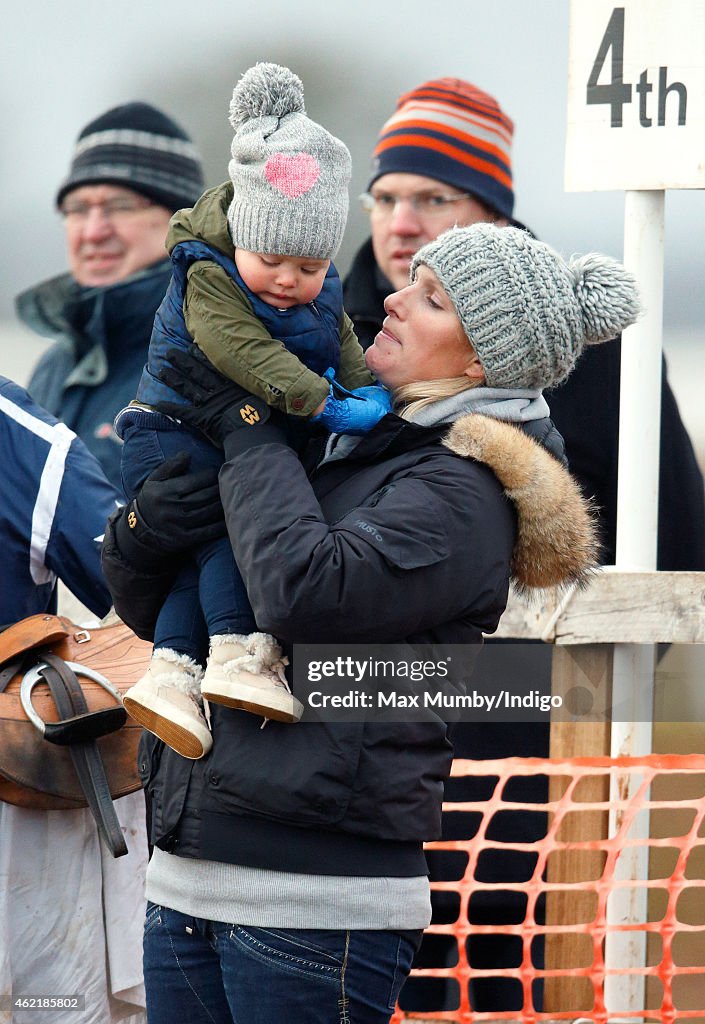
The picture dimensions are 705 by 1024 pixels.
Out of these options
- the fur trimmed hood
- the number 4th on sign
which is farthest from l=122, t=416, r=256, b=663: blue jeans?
the number 4th on sign

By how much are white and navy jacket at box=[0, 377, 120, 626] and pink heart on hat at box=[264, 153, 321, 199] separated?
899mm

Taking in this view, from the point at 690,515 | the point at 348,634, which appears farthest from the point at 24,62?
the point at 348,634

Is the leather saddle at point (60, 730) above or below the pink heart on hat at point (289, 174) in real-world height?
below

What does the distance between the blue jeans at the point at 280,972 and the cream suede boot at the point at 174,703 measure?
9.3 inches

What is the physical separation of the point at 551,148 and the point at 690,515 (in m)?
1.14

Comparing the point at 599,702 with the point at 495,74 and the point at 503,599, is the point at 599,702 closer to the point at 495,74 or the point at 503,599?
the point at 503,599

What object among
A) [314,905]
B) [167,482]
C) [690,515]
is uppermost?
[690,515]

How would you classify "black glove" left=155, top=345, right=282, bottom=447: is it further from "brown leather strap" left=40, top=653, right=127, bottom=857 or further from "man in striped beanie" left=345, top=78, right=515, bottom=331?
"man in striped beanie" left=345, top=78, right=515, bottom=331

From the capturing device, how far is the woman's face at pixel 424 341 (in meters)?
1.74

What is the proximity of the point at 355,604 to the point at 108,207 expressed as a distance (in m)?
2.81

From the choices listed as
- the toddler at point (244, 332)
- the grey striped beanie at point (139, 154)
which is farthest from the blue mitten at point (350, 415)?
the grey striped beanie at point (139, 154)

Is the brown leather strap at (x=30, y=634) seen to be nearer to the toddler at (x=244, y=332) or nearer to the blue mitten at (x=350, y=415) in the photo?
the toddler at (x=244, y=332)

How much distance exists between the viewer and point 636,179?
A: 2.94 metres

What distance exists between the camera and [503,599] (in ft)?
5.49
